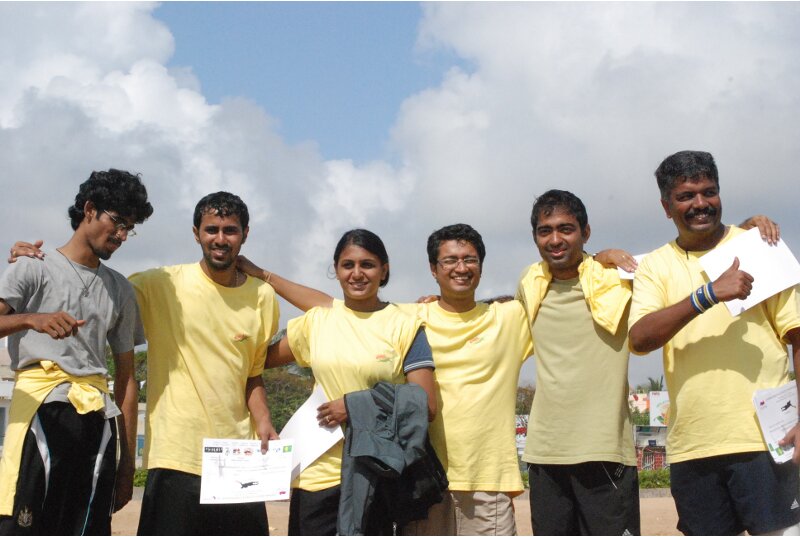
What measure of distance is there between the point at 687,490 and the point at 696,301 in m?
1.00

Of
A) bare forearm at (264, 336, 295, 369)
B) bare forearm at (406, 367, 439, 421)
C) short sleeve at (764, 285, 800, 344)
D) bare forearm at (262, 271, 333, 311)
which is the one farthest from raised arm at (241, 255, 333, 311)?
short sleeve at (764, 285, 800, 344)

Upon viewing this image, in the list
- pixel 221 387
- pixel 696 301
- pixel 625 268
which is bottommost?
pixel 221 387

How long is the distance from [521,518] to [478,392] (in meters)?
10.0

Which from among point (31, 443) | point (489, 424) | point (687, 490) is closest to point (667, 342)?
point (687, 490)

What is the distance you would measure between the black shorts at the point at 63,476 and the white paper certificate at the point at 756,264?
125 inches

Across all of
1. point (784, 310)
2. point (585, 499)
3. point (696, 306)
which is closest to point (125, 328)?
point (585, 499)

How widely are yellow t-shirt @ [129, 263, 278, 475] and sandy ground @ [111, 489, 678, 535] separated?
24.8 feet

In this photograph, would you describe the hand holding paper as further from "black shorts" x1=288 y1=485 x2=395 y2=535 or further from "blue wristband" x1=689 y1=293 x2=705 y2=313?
"black shorts" x1=288 y1=485 x2=395 y2=535

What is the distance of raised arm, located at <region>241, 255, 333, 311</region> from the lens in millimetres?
5406

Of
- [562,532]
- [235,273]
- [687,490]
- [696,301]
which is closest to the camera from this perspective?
[696,301]

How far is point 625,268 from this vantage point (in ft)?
16.3

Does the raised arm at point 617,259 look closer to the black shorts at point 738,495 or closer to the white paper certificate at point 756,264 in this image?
the white paper certificate at point 756,264

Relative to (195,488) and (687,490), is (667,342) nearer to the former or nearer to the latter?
(687,490)

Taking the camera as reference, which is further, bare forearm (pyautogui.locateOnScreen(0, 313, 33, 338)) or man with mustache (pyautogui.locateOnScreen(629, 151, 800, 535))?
man with mustache (pyautogui.locateOnScreen(629, 151, 800, 535))
